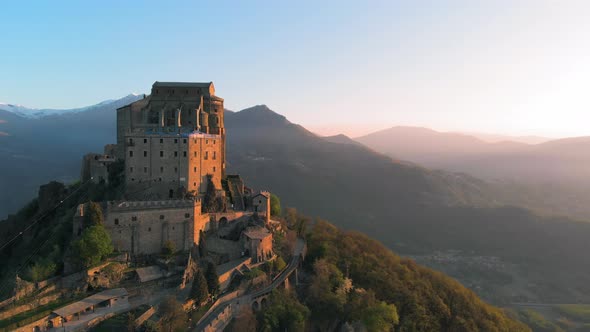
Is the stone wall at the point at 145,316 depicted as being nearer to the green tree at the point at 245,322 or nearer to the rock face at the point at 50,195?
the green tree at the point at 245,322

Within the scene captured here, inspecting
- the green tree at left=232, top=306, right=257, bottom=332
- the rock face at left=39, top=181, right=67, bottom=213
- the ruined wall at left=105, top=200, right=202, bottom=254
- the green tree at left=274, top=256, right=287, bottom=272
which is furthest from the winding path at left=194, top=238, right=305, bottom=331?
the rock face at left=39, top=181, right=67, bottom=213

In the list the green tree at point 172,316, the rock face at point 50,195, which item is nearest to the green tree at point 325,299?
the green tree at point 172,316

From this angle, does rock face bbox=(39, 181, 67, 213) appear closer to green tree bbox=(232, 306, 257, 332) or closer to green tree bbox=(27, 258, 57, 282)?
green tree bbox=(27, 258, 57, 282)

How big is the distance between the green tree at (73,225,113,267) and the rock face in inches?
943

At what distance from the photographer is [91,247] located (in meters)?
37.5

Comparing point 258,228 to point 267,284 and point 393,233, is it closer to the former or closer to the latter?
point 267,284

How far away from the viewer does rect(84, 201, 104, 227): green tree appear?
40.1 m

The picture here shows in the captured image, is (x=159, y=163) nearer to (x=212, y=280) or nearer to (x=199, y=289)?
(x=212, y=280)

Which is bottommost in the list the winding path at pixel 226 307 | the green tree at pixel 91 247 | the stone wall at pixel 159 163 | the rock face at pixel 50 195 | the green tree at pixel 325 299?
the green tree at pixel 325 299

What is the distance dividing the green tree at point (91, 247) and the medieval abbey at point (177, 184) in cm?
238

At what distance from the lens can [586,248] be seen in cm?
16425

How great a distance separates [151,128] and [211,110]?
34.4ft

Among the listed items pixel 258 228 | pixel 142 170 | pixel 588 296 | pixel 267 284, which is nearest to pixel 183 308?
pixel 267 284

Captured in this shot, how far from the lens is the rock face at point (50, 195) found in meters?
57.8
